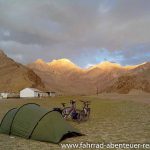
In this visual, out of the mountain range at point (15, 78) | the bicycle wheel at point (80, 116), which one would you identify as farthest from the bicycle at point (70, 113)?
the mountain range at point (15, 78)

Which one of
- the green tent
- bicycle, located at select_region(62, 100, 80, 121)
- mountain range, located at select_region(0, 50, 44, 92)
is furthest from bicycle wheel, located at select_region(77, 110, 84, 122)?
mountain range, located at select_region(0, 50, 44, 92)

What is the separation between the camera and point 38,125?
15742 mm

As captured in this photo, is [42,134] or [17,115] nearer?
[42,134]

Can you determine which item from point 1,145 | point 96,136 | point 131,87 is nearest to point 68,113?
point 96,136

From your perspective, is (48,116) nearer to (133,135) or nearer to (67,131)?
(67,131)

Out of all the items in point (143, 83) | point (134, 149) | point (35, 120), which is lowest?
point (134, 149)

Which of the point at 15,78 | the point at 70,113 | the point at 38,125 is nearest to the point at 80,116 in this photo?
the point at 70,113

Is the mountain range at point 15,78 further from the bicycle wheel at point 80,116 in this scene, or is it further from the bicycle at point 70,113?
the bicycle at point 70,113

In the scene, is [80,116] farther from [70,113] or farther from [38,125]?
[38,125]

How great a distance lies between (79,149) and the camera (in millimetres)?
13375

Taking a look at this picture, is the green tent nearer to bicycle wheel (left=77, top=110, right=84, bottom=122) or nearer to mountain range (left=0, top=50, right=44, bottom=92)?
bicycle wheel (left=77, top=110, right=84, bottom=122)

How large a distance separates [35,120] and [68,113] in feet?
24.1

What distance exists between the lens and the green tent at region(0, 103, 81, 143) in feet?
50.4

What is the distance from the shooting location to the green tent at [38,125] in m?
15.4
